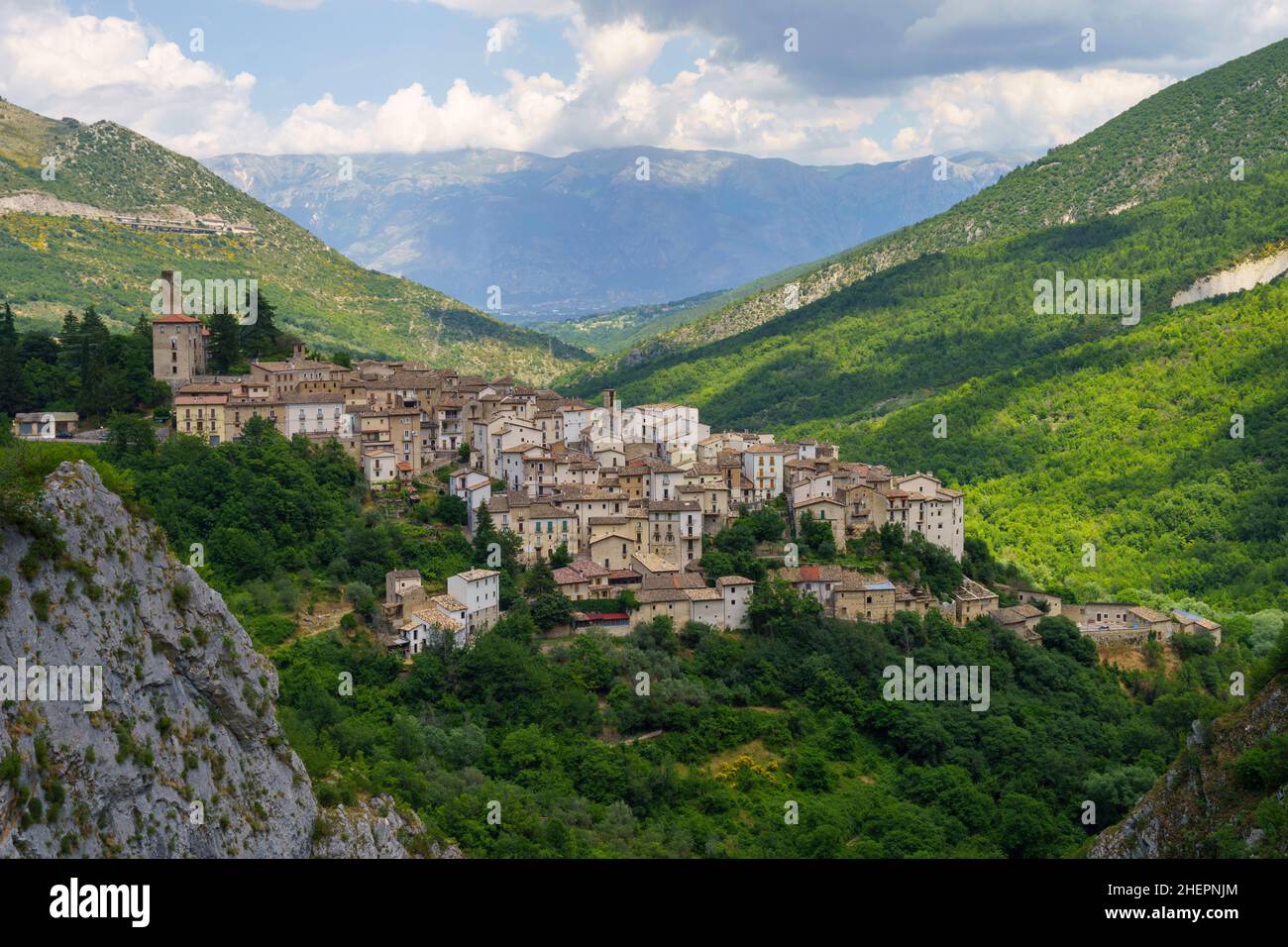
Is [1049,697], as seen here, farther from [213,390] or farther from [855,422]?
[855,422]

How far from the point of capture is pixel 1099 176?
13050cm

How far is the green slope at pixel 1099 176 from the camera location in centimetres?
12338

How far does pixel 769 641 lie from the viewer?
40344 mm

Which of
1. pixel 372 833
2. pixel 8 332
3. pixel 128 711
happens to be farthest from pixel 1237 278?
pixel 128 711

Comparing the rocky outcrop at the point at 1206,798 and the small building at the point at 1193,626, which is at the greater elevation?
the rocky outcrop at the point at 1206,798

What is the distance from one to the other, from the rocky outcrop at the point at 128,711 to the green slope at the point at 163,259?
66940mm

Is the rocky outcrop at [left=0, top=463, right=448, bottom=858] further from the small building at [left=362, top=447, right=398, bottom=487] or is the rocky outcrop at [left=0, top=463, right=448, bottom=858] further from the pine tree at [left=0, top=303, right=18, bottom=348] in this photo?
the pine tree at [left=0, top=303, right=18, bottom=348]

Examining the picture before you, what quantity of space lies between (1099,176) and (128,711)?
420 ft

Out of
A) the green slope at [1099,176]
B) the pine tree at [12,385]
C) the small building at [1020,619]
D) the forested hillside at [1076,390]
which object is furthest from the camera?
the green slope at [1099,176]

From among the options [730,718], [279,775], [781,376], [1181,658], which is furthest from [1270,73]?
[279,775]

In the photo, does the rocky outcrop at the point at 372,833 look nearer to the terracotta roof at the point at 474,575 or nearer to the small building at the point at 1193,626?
the terracotta roof at the point at 474,575

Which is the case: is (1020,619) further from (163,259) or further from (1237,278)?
(163,259)

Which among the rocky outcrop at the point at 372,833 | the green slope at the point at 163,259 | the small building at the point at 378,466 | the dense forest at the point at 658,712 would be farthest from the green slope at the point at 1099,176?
the rocky outcrop at the point at 372,833

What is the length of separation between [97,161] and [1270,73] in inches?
4303
